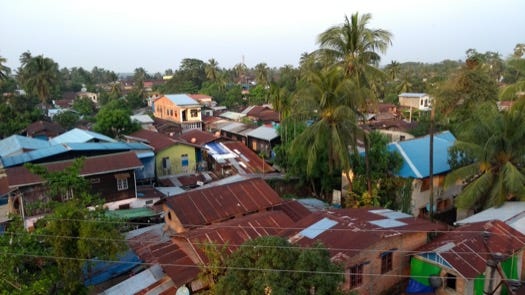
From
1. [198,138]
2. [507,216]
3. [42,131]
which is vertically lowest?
[507,216]

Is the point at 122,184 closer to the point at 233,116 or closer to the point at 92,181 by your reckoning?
the point at 92,181

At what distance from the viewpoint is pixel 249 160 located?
3144 cm

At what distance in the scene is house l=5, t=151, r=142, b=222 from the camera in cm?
1895

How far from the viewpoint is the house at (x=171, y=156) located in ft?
97.7

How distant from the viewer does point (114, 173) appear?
21641mm

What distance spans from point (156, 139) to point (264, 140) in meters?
9.52

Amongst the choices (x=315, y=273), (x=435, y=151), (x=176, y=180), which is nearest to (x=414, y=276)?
(x=315, y=273)

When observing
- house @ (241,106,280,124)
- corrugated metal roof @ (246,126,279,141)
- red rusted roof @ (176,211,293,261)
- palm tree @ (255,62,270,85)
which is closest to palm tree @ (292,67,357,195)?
red rusted roof @ (176,211,293,261)

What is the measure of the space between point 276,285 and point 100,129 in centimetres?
3065

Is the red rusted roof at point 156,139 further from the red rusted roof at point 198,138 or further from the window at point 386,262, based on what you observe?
the window at point 386,262

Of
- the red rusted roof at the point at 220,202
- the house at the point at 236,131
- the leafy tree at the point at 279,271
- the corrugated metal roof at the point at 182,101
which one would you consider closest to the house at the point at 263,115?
the house at the point at 236,131

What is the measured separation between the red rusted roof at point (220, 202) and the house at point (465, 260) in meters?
7.47

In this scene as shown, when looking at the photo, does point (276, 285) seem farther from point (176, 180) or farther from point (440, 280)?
point (176, 180)

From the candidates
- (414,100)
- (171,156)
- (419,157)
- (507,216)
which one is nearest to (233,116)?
(171,156)
